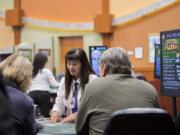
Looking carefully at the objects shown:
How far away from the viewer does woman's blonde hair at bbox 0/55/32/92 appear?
101 inches

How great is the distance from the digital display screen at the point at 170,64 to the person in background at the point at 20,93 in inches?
76.6

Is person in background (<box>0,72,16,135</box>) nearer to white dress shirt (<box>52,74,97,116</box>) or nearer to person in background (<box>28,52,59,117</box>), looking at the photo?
white dress shirt (<box>52,74,97,116</box>)

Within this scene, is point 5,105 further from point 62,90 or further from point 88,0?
point 88,0

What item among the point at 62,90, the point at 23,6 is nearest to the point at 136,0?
the point at 23,6

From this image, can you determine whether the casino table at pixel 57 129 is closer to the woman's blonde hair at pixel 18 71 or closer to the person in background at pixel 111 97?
the person in background at pixel 111 97

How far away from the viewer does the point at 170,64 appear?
4.27 meters

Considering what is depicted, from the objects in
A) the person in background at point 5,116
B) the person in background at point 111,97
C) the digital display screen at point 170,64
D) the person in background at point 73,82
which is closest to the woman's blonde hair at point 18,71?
the person in background at point 111,97

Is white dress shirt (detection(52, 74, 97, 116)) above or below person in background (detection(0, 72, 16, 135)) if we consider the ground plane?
below

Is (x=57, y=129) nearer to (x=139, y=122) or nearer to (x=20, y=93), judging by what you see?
(x=20, y=93)

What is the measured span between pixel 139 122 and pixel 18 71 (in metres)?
0.88

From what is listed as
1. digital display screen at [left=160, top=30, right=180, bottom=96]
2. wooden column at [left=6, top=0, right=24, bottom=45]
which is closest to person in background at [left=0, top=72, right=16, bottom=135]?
digital display screen at [left=160, top=30, right=180, bottom=96]

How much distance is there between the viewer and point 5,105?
121 cm

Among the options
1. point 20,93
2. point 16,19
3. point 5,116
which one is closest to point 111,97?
point 20,93

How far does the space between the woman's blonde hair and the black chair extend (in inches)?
27.3
